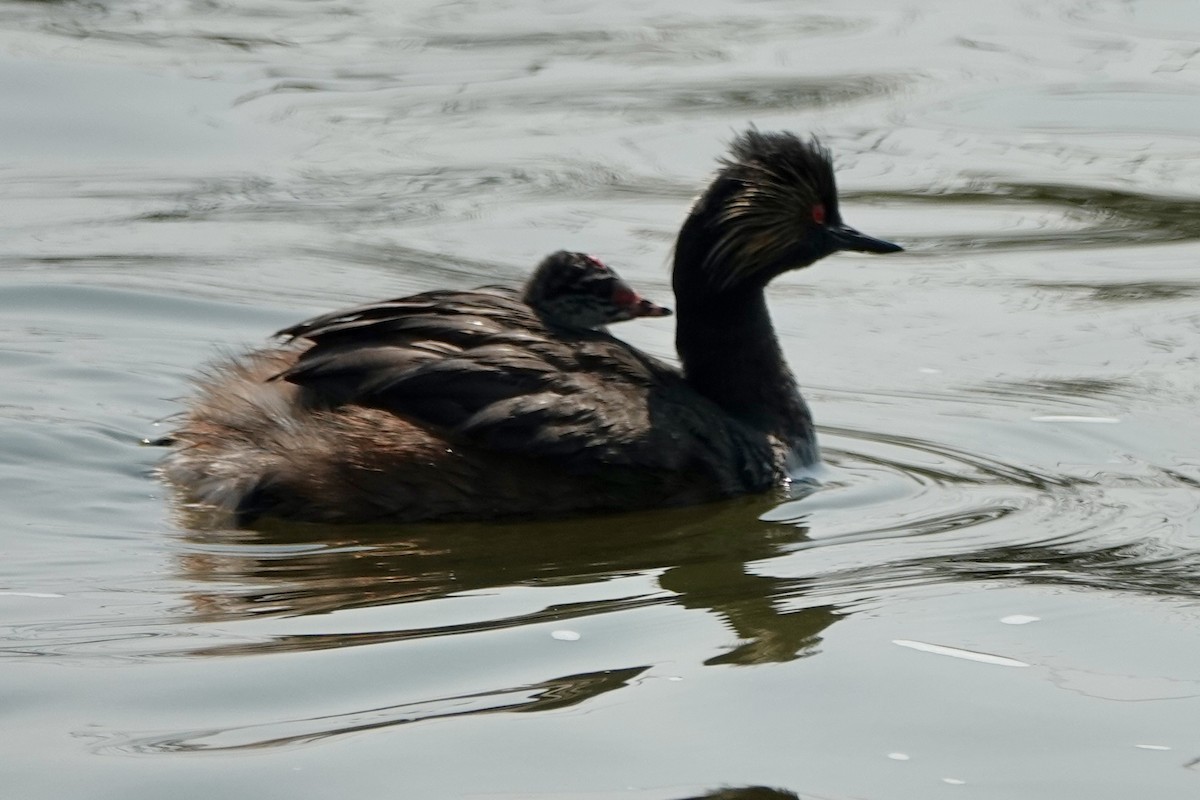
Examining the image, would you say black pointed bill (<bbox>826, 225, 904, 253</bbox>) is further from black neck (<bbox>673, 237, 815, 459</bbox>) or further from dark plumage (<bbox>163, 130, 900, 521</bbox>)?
dark plumage (<bbox>163, 130, 900, 521</bbox>)

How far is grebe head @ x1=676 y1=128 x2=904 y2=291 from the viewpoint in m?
7.32

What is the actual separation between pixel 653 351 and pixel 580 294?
5.94ft

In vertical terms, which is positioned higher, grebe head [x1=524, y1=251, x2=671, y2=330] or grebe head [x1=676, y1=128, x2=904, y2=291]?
grebe head [x1=676, y1=128, x2=904, y2=291]

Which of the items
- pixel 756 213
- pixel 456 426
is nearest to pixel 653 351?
pixel 756 213

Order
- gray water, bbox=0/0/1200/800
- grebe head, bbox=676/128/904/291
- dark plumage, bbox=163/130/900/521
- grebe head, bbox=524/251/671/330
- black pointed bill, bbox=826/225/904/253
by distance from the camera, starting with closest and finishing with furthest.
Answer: gray water, bbox=0/0/1200/800
dark plumage, bbox=163/130/900/521
grebe head, bbox=524/251/671/330
grebe head, bbox=676/128/904/291
black pointed bill, bbox=826/225/904/253

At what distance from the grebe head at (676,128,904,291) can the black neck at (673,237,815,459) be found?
2cm

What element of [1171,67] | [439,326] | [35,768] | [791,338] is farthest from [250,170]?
[35,768]

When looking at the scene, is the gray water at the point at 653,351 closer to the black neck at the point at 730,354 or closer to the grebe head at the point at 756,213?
the black neck at the point at 730,354

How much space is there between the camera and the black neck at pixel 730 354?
7363mm

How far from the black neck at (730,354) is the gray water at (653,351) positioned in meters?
0.37

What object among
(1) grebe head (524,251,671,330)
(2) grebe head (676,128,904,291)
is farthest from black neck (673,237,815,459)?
(1) grebe head (524,251,671,330)

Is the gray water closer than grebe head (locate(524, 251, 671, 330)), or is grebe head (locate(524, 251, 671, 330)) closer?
the gray water

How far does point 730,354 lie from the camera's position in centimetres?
739

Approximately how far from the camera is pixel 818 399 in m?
8.28
